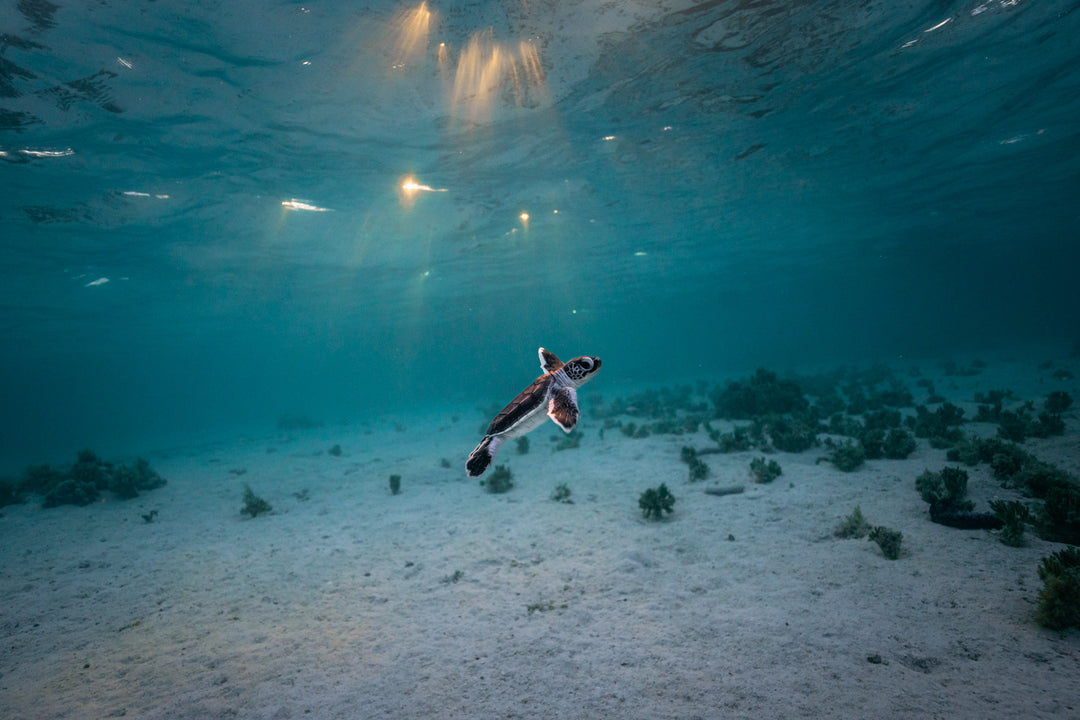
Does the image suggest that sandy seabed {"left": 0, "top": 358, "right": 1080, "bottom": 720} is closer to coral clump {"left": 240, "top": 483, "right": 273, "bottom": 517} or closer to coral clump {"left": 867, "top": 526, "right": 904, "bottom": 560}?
coral clump {"left": 867, "top": 526, "right": 904, "bottom": 560}

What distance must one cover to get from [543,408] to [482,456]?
1.79ft

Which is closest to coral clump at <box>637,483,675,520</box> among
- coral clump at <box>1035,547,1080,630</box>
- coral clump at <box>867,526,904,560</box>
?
Result: coral clump at <box>867,526,904,560</box>

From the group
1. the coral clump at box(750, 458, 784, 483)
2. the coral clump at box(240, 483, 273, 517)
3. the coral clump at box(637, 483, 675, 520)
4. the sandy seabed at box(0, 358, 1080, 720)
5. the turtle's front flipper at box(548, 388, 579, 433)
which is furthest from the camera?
the coral clump at box(240, 483, 273, 517)

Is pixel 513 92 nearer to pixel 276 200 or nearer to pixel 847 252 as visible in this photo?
pixel 276 200

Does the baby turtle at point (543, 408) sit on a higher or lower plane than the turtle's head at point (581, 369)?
lower

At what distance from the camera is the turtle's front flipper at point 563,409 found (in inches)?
107

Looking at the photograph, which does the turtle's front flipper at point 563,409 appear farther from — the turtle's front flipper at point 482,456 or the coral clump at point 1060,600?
the coral clump at point 1060,600

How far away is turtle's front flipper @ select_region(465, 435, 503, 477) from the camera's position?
8.39 ft

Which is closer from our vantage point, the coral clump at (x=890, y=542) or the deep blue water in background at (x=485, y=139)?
the coral clump at (x=890, y=542)

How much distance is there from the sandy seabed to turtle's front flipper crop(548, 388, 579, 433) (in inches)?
122

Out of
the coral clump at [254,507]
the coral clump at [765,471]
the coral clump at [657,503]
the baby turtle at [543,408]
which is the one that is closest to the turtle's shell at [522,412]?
the baby turtle at [543,408]

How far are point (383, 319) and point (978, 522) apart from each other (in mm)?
57687

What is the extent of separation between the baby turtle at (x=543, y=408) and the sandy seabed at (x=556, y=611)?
294 cm

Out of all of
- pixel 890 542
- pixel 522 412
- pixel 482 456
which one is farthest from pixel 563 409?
pixel 890 542
